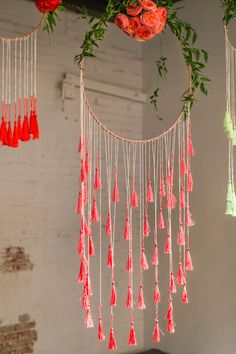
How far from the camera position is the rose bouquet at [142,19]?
8.87ft

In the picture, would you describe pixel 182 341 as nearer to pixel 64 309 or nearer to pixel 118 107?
pixel 64 309

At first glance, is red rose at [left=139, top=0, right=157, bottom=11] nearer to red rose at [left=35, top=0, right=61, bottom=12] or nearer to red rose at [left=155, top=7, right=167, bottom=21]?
red rose at [left=155, top=7, right=167, bottom=21]

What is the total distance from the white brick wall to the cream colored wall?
742mm

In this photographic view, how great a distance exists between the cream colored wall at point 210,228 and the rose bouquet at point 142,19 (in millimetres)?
1611

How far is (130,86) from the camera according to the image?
5.00 m

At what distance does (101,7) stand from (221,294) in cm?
257

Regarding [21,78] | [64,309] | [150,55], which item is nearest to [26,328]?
[64,309]

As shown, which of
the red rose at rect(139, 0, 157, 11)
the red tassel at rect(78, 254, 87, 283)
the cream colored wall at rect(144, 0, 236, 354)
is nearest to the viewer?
the red rose at rect(139, 0, 157, 11)

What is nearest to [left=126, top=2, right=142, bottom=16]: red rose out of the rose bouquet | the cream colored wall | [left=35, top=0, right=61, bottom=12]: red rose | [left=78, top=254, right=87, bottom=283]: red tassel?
the rose bouquet

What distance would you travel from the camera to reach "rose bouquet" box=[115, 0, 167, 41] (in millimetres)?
2703

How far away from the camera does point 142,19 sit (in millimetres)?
2711

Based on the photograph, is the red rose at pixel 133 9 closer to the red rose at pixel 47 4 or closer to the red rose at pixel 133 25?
the red rose at pixel 133 25

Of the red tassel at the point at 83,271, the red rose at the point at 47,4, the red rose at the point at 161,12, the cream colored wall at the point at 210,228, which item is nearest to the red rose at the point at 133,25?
the red rose at the point at 161,12

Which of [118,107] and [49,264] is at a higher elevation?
[118,107]
